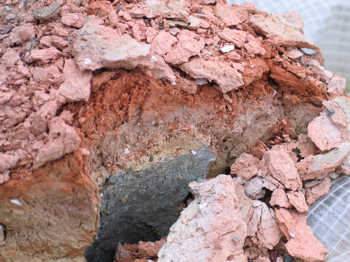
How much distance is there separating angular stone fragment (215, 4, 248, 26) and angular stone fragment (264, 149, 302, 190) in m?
0.79

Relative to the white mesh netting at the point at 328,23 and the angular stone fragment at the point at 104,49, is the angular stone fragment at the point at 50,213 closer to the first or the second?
the angular stone fragment at the point at 104,49

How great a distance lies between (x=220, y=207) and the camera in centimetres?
167

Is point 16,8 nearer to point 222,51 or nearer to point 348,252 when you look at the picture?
point 222,51

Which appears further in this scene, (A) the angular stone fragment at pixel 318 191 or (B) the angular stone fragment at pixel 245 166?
(B) the angular stone fragment at pixel 245 166

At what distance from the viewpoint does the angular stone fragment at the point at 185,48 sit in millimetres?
1813

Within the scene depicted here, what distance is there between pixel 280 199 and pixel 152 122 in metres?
0.76

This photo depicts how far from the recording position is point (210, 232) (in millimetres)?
1618

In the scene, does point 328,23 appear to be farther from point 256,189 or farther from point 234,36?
point 256,189

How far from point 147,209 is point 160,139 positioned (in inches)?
16.6

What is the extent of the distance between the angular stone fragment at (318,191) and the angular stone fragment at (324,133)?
0.60ft

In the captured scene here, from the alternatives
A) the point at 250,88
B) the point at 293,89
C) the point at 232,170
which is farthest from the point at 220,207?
the point at 293,89

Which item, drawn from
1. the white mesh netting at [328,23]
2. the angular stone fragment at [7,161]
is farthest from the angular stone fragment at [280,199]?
the white mesh netting at [328,23]

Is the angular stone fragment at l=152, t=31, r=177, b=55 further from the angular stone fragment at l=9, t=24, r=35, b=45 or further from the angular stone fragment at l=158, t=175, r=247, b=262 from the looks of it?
the angular stone fragment at l=158, t=175, r=247, b=262

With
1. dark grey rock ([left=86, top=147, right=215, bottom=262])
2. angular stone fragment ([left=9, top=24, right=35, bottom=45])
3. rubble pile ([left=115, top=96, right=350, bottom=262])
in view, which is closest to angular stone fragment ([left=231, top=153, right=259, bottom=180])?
rubble pile ([left=115, top=96, right=350, bottom=262])
